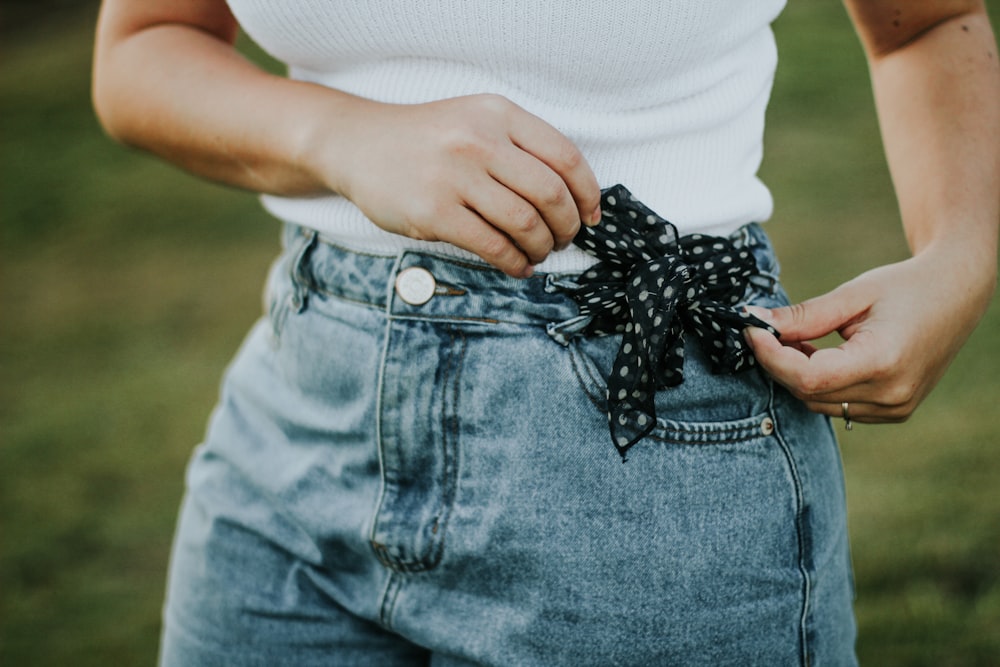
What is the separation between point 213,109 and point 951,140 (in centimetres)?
81

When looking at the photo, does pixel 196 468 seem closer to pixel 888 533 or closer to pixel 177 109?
pixel 177 109

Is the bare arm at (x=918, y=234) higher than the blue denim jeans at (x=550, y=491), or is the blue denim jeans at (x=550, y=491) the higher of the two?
the bare arm at (x=918, y=234)

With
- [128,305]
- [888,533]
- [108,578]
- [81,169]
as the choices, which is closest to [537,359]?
[888,533]

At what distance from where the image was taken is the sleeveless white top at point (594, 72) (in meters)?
0.87

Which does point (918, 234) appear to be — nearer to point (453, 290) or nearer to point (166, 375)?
point (453, 290)

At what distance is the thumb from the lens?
3.07ft

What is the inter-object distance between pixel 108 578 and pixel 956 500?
2.79m

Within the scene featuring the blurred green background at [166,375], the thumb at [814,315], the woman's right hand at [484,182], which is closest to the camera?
the woman's right hand at [484,182]

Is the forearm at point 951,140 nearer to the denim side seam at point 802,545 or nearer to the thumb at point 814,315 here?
the thumb at point 814,315

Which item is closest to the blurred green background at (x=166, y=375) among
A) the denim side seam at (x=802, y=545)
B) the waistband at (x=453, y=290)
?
the denim side seam at (x=802, y=545)

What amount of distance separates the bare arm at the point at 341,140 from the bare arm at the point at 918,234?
0.26 metres

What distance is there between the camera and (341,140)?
36.3 inches

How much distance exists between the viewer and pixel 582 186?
86 centimetres

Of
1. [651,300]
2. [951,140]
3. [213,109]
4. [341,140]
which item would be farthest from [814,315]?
[213,109]
